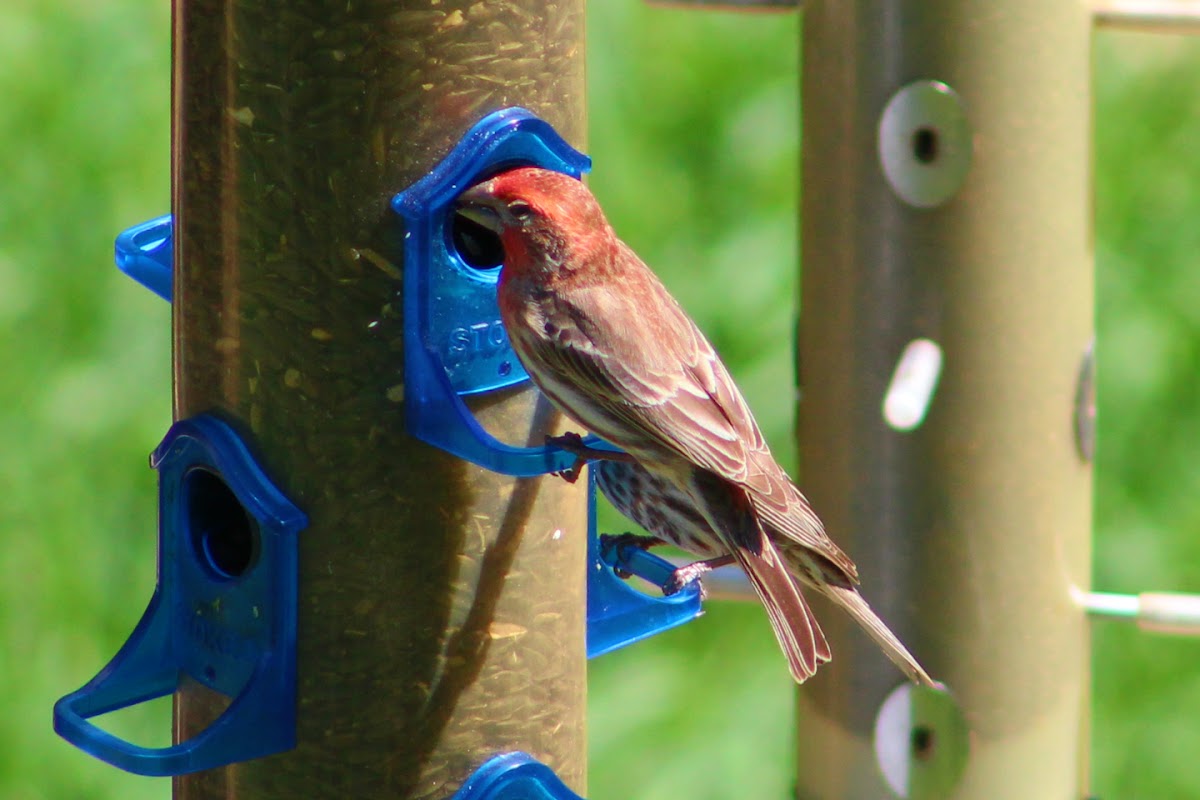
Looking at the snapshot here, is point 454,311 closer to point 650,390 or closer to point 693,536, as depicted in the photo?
point 650,390

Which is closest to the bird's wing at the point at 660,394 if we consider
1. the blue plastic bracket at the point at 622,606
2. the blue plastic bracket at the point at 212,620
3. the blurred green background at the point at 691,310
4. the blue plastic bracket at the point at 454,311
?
the blue plastic bracket at the point at 454,311

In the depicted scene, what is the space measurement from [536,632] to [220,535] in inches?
20.8

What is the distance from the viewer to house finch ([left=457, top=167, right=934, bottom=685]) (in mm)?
3115

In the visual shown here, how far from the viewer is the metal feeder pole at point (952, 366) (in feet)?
11.5

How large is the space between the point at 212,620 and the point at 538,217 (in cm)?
81

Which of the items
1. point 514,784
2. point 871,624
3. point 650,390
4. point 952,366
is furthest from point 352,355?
point 952,366

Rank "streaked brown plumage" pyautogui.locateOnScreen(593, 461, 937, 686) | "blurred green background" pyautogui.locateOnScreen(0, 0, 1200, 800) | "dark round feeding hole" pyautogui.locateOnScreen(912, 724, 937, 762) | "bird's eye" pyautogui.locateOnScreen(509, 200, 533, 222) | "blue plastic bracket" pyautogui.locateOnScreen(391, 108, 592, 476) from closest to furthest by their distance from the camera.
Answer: "blue plastic bracket" pyautogui.locateOnScreen(391, 108, 592, 476) < "bird's eye" pyautogui.locateOnScreen(509, 200, 533, 222) < "streaked brown plumage" pyautogui.locateOnScreen(593, 461, 937, 686) < "dark round feeding hole" pyautogui.locateOnScreen(912, 724, 937, 762) < "blurred green background" pyautogui.locateOnScreen(0, 0, 1200, 800)

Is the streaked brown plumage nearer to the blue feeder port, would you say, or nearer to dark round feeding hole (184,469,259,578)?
the blue feeder port

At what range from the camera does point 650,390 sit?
324 centimetres

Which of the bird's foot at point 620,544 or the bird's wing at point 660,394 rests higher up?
the bird's wing at point 660,394

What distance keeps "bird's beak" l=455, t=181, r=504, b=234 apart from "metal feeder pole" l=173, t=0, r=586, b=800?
0.26 ft

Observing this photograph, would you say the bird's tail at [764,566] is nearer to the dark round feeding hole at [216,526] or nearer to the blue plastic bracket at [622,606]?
the blue plastic bracket at [622,606]

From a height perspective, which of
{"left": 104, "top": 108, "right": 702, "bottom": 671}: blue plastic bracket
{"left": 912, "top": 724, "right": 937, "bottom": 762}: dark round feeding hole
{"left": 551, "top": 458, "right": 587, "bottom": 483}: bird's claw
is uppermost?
{"left": 104, "top": 108, "right": 702, "bottom": 671}: blue plastic bracket

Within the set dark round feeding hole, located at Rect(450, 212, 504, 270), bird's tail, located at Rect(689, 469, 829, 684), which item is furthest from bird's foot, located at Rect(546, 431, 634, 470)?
dark round feeding hole, located at Rect(450, 212, 504, 270)
